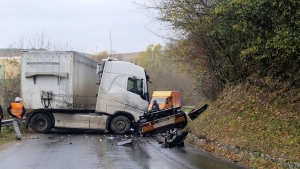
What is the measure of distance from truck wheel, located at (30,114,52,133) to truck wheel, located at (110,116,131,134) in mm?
3110

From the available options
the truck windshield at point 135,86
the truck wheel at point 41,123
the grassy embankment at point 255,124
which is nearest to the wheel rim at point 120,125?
the truck windshield at point 135,86

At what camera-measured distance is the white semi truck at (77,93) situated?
18766 mm

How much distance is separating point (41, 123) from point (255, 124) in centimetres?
1078

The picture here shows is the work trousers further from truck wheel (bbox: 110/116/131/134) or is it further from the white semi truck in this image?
truck wheel (bbox: 110/116/131/134)

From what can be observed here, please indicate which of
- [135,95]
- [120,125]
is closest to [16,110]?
[120,125]

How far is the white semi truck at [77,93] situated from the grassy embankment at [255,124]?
3306mm

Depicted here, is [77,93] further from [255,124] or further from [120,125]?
[255,124]

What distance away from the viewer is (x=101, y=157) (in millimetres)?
11656

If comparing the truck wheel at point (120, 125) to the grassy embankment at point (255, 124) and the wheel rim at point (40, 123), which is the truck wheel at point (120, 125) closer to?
the grassy embankment at point (255, 124)

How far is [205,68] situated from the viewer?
2334cm

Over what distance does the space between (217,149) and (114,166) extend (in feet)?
17.0

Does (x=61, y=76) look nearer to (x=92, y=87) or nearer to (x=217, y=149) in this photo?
(x=92, y=87)

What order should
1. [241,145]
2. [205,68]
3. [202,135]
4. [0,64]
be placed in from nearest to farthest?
A: [241,145] → [202,135] → [205,68] → [0,64]

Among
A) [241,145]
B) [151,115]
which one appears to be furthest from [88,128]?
[241,145]
